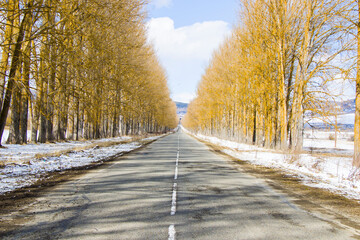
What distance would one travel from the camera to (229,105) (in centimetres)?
3475

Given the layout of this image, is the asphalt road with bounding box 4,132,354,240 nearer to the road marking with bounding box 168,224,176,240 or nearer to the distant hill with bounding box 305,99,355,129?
the road marking with bounding box 168,224,176,240

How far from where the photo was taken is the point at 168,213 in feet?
17.4

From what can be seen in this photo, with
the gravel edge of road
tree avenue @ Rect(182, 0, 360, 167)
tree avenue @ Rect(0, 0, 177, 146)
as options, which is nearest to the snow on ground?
tree avenue @ Rect(182, 0, 360, 167)

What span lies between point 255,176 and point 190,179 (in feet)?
8.98

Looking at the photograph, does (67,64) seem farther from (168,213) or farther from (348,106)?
(348,106)

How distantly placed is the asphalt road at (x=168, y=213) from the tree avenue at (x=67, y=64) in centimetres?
361

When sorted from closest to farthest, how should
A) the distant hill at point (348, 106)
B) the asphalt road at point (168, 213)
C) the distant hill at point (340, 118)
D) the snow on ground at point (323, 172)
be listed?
the asphalt road at point (168, 213), the snow on ground at point (323, 172), the distant hill at point (348, 106), the distant hill at point (340, 118)

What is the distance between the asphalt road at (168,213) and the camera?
434 cm

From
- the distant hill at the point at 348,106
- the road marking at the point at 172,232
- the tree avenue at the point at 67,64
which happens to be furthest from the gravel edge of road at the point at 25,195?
the distant hill at the point at 348,106

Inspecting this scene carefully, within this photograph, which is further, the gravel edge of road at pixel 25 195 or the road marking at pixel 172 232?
the gravel edge of road at pixel 25 195

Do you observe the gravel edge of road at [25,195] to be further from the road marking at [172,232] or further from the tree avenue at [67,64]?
the road marking at [172,232]

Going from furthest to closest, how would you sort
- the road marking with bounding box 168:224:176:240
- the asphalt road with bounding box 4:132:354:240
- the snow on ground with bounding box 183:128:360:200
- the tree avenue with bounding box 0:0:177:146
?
1. the tree avenue with bounding box 0:0:177:146
2. the snow on ground with bounding box 183:128:360:200
3. the asphalt road with bounding box 4:132:354:240
4. the road marking with bounding box 168:224:176:240

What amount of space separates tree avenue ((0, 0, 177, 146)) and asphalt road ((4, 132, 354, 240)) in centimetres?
361

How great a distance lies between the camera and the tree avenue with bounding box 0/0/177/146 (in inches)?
336
